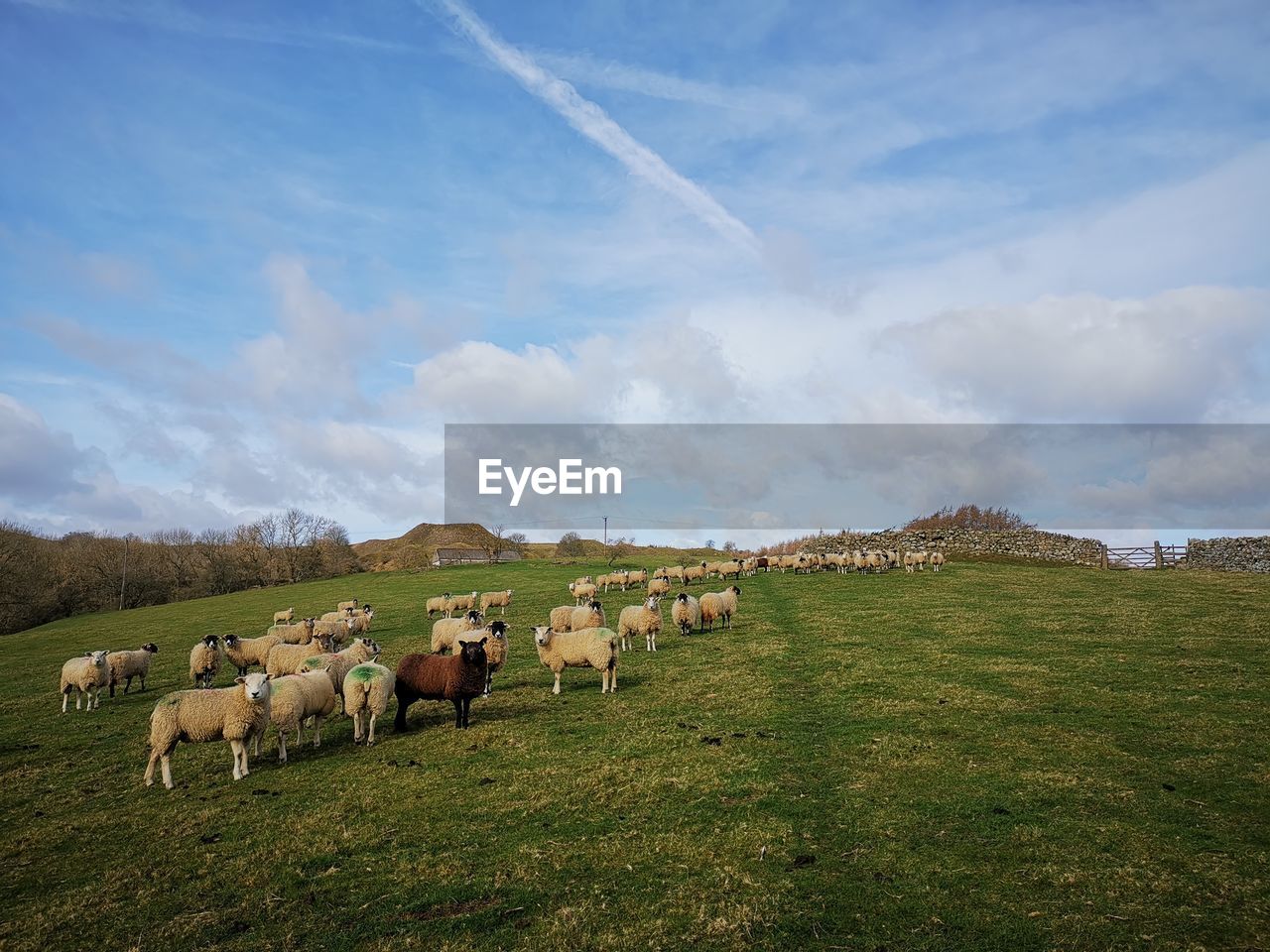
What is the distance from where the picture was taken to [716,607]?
1011 inches

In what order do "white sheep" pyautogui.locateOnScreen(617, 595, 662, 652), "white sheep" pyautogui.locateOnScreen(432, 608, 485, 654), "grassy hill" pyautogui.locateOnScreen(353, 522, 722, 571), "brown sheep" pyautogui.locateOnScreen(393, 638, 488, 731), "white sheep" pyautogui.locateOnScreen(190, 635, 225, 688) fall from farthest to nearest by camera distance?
"grassy hill" pyautogui.locateOnScreen(353, 522, 722, 571), "white sheep" pyautogui.locateOnScreen(432, 608, 485, 654), "white sheep" pyautogui.locateOnScreen(617, 595, 662, 652), "white sheep" pyautogui.locateOnScreen(190, 635, 225, 688), "brown sheep" pyautogui.locateOnScreen(393, 638, 488, 731)

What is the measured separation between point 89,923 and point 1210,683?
67.2ft

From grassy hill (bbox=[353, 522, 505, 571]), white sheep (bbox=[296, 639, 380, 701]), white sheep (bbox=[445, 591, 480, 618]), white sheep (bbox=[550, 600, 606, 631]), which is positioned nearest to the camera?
white sheep (bbox=[296, 639, 380, 701])

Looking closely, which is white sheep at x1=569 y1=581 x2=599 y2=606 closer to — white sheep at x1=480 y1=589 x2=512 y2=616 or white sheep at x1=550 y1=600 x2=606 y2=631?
white sheep at x1=480 y1=589 x2=512 y2=616

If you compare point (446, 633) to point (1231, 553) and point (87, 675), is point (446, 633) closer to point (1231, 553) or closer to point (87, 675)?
point (87, 675)

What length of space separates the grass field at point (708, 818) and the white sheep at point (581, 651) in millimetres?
597

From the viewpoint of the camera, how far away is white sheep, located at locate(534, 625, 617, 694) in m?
16.5

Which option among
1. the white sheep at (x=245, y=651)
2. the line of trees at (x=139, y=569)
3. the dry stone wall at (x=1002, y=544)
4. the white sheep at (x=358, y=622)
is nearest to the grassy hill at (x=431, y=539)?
the line of trees at (x=139, y=569)

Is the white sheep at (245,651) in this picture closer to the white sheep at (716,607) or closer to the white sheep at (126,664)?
the white sheep at (126,664)

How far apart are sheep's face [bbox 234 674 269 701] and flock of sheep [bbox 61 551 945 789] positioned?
17 millimetres

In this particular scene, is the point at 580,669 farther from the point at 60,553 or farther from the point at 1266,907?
the point at 60,553

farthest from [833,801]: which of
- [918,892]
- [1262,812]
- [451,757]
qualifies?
[451,757]

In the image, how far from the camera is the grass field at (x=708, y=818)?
6770mm

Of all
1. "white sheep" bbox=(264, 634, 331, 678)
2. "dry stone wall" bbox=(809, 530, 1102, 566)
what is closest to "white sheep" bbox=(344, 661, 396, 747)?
"white sheep" bbox=(264, 634, 331, 678)
